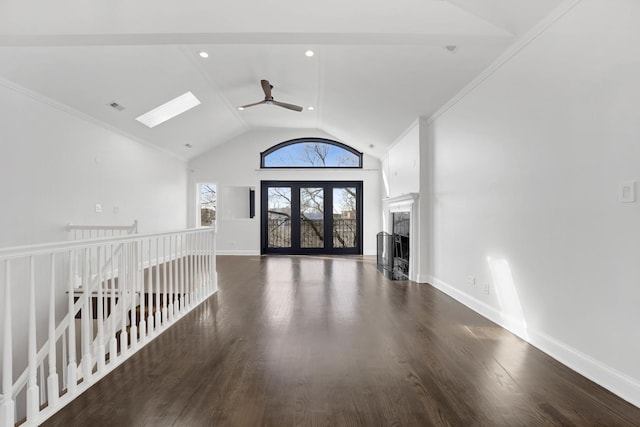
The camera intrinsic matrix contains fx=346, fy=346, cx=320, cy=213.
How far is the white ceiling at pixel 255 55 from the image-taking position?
268 cm

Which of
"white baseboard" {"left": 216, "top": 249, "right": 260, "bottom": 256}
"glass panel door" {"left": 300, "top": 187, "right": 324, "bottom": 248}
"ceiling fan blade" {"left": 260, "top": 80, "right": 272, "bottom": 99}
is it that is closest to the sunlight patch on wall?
"ceiling fan blade" {"left": 260, "top": 80, "right": 272, "bottom": 99}

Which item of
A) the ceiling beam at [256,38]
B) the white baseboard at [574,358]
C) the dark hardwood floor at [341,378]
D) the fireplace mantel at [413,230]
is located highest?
the ceiling beam at [256,38]

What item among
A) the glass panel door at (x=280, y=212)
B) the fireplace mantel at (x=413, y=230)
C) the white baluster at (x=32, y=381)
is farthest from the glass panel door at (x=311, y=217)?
the white baluster at (x=32, y=381)

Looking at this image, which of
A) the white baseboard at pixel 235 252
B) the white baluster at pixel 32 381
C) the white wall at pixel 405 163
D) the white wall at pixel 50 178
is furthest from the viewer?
the white baseboard at pixel 235 252

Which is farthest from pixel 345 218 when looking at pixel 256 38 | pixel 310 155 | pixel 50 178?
pixel 256 38

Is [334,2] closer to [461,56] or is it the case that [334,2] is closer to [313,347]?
[461,56]

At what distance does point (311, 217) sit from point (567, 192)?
7005 mm

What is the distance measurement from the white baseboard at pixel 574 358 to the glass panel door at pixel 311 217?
5730 millimetres

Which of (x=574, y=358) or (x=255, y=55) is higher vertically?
(x=255, y=55)

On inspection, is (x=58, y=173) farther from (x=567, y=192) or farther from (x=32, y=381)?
(x=567, y=192)

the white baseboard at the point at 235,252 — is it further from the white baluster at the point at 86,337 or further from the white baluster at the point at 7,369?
the white baluster at the point at 7,369

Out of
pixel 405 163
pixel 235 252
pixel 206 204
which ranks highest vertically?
pixel 405 163

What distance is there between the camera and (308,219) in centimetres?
915

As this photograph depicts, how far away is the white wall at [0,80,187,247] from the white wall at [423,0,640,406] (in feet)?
16.9
